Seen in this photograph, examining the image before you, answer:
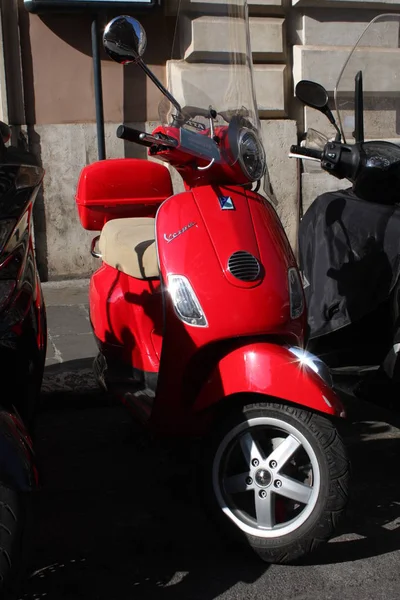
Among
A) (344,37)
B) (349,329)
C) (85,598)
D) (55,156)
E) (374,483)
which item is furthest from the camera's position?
(344,37)

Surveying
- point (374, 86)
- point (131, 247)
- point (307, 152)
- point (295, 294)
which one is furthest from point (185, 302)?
point (374, 86)

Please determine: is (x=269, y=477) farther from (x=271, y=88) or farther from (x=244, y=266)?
(x=271, y=88)

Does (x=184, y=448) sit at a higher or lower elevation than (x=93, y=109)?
lower

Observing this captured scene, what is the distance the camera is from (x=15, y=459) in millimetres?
1872

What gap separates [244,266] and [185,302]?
23cm

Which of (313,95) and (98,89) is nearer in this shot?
(313,95)

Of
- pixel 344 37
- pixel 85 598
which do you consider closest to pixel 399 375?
pixel 85 598

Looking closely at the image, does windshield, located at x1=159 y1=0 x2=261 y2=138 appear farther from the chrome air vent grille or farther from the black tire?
the black tire

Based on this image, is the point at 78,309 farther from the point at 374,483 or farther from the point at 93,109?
the point at 374,483

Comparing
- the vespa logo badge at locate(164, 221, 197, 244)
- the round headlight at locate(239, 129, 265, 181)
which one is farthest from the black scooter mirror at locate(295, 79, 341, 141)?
the vespa logo badge at locate(164, 221, 197, 244)

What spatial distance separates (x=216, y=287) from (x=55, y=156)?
433 cm

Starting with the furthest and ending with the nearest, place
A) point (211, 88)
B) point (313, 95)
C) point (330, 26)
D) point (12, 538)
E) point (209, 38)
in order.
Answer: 1. point (330, 26)
2. point (313, 95)
3. point (209, 38)
4. point (211, 88)
5. point (12, 538)

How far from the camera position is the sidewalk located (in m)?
4.12

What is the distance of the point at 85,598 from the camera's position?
7.54ft
